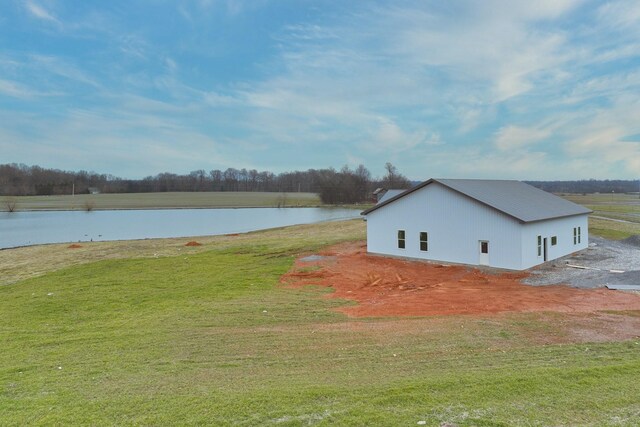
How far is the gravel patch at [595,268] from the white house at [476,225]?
675 mm

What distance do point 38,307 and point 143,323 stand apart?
5.04 metres

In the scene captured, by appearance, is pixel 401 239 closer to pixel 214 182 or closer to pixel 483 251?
pixel 483 251

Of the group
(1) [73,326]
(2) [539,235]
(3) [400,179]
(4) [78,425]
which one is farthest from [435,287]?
(3) [400,179]

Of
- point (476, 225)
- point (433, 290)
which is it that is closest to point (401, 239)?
point (476, 225)

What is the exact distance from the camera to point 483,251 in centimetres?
1936

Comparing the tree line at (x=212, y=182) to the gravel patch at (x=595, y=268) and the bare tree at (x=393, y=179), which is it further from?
the gravel patch at (x=595, y=268)

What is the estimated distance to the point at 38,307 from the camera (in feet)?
43.4

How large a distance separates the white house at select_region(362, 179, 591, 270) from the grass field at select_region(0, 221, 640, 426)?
7.67 metres

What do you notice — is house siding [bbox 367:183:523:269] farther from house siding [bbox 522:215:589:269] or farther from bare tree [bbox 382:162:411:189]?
bare tree [bbox 382:162:411:189]

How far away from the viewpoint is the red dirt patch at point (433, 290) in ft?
40.1

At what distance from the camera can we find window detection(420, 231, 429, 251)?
21453 mm

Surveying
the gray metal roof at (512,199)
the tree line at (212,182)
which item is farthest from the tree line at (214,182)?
the gray metal roof at (512,199)

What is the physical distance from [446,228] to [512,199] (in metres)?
4.17

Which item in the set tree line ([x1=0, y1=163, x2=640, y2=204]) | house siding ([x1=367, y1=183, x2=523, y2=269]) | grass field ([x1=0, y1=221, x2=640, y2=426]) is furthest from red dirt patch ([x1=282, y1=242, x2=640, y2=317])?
tree line ([x1=0, y1=163, x2=640, y2=204])
